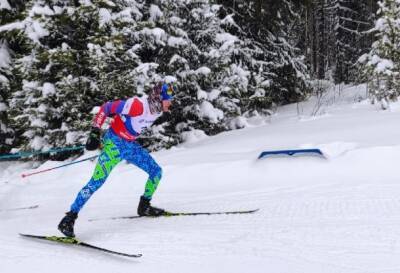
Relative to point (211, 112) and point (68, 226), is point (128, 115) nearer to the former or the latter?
point (68, 226)

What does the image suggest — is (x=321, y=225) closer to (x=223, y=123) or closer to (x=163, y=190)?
(x=163, y=190)

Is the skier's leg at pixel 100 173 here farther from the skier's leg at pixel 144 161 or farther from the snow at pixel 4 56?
the snow at pixel 4 56

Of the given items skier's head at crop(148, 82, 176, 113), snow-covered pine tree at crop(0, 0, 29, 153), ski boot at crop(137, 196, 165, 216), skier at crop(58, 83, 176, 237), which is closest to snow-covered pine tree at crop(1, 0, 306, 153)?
snow-covered pine tree at crop(0, 0, 29, 153)

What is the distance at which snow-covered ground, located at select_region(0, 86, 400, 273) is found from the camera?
14.8ft

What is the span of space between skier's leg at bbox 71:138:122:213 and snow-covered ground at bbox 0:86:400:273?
1.34 feet

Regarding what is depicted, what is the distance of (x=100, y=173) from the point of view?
5.79 meters

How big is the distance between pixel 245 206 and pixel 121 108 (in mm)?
2129

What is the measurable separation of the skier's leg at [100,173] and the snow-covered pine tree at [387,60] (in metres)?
8.81

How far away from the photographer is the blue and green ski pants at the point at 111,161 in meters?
5.69

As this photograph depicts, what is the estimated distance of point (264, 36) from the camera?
49.0 ft

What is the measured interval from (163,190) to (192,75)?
3.89 metres

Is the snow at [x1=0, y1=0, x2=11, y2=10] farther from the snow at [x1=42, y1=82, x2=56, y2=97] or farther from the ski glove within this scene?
the ski glove

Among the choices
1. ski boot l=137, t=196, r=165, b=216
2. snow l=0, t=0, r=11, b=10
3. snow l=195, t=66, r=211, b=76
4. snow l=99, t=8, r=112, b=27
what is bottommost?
ski boot l=137, t=196, r=165, b=216

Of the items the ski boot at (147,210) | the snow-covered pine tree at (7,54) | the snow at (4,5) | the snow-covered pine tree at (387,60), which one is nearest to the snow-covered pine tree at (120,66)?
the snow-covered pine tree at (7,54)
